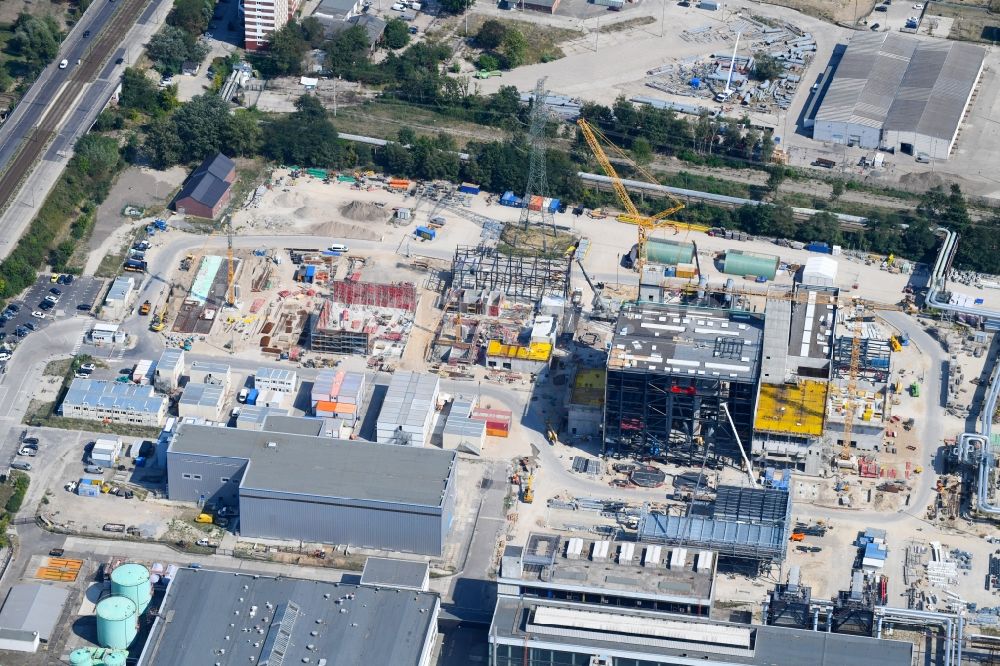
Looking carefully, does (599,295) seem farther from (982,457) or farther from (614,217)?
(982,457)

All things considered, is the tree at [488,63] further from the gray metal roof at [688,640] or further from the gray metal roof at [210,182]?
the gray metal roof at [688,640]

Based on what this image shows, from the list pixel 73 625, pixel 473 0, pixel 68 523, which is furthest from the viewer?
A: pixel 473 0

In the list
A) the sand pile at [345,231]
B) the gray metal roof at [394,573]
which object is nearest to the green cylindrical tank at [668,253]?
the sand pile at [345,231]

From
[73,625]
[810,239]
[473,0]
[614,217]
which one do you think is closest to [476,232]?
[614,217]

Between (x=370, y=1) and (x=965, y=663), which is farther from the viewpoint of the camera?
(x=370, y=1)

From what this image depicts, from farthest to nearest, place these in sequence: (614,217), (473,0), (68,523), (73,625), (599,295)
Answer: (473,0)
(614,217)
(599,295)
(68,523)
(73,625)

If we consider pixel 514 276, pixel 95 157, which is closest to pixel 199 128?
pixel 95 157

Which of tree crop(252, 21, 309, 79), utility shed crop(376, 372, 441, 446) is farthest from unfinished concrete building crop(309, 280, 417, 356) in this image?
tree crop(252, 21, 309, 79)
